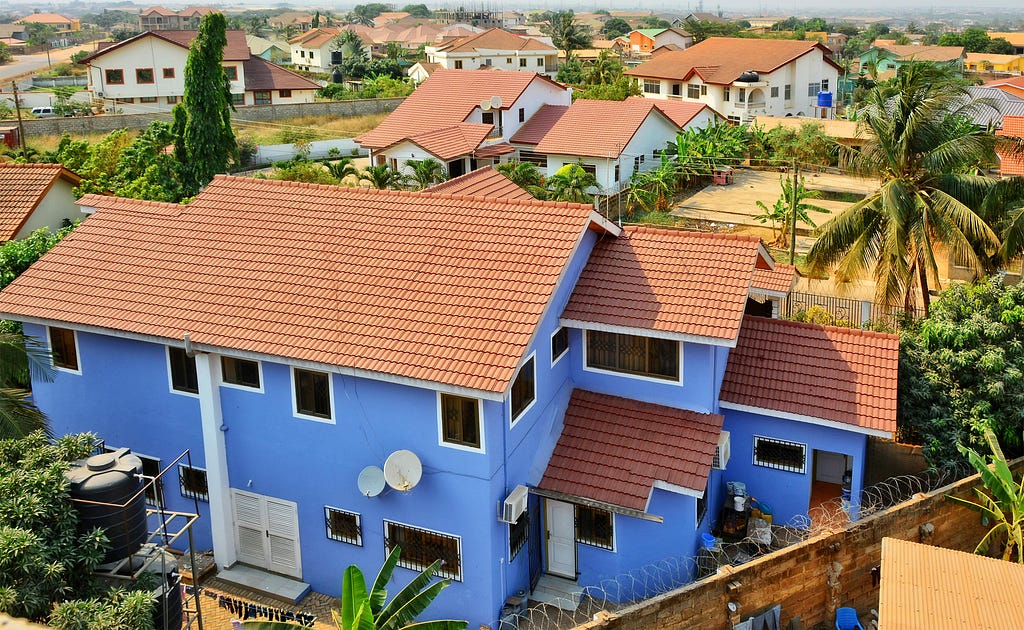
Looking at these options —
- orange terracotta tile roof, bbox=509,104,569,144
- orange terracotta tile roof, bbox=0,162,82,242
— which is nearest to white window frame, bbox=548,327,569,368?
orange terracotta tile roof, bbox=0,162,82,242

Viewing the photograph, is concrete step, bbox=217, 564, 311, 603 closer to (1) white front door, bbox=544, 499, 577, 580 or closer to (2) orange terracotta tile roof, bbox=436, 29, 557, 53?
(1) white front door, bbox=544, 499, 577, 580

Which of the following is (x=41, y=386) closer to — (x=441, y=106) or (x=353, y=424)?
(x=353, y=424)

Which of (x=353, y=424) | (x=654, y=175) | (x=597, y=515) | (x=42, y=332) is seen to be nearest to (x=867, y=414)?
(x=597, y=515)

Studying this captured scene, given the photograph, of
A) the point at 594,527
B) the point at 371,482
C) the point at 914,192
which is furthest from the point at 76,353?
the point at 914,192

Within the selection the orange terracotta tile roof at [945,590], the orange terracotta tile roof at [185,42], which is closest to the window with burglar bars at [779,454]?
the orange terracotta tile roof at [945,590]

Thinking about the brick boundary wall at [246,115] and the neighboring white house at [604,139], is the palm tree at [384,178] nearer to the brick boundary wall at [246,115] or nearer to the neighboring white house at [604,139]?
the neighboring white house at [604,139]

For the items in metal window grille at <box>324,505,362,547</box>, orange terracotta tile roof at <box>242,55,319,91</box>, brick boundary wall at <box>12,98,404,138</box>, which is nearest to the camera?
metal window grille at <box>324,505,362,547</box>
